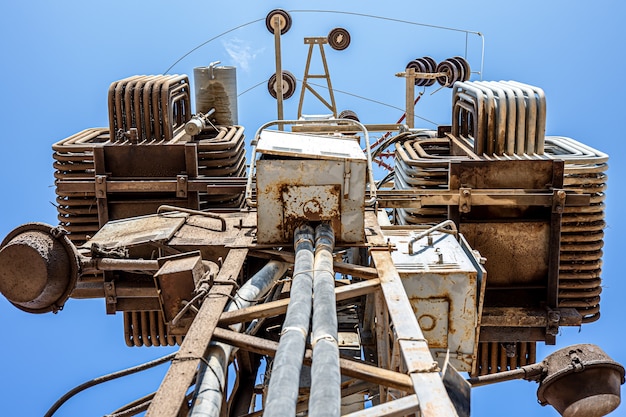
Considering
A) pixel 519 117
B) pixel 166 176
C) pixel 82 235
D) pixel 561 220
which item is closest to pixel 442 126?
pixel 519 117

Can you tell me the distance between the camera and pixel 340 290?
5.51 m

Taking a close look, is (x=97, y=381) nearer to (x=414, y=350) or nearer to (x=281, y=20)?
(x=414, y=350)

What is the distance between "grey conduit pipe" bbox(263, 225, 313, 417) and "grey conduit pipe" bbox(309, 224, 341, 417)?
63 millimetres

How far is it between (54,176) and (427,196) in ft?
17.7

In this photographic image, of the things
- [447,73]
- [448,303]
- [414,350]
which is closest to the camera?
[414,350]

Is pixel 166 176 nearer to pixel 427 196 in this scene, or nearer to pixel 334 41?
pixel 427 196

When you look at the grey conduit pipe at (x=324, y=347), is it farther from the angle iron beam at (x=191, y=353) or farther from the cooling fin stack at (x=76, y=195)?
the cooling fin stack at (x=76, y=195)

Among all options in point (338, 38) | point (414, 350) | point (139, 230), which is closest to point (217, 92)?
point (338, 38)

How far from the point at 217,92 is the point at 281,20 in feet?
13.6

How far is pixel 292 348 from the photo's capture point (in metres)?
4.07

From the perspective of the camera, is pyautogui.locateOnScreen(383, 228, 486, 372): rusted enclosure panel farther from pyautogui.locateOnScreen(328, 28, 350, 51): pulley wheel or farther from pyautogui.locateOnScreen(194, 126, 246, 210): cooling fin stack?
pyautogui.locateOnScreen(328, 28, 350, 51): pulley wheel

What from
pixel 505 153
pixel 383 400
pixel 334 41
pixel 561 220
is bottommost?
pixel 383 400

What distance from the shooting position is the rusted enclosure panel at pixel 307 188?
6.56 m

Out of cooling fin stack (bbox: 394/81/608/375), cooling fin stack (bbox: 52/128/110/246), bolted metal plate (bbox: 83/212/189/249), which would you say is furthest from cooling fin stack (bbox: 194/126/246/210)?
cooling fin stack (bbox: 394/81/608/375)
